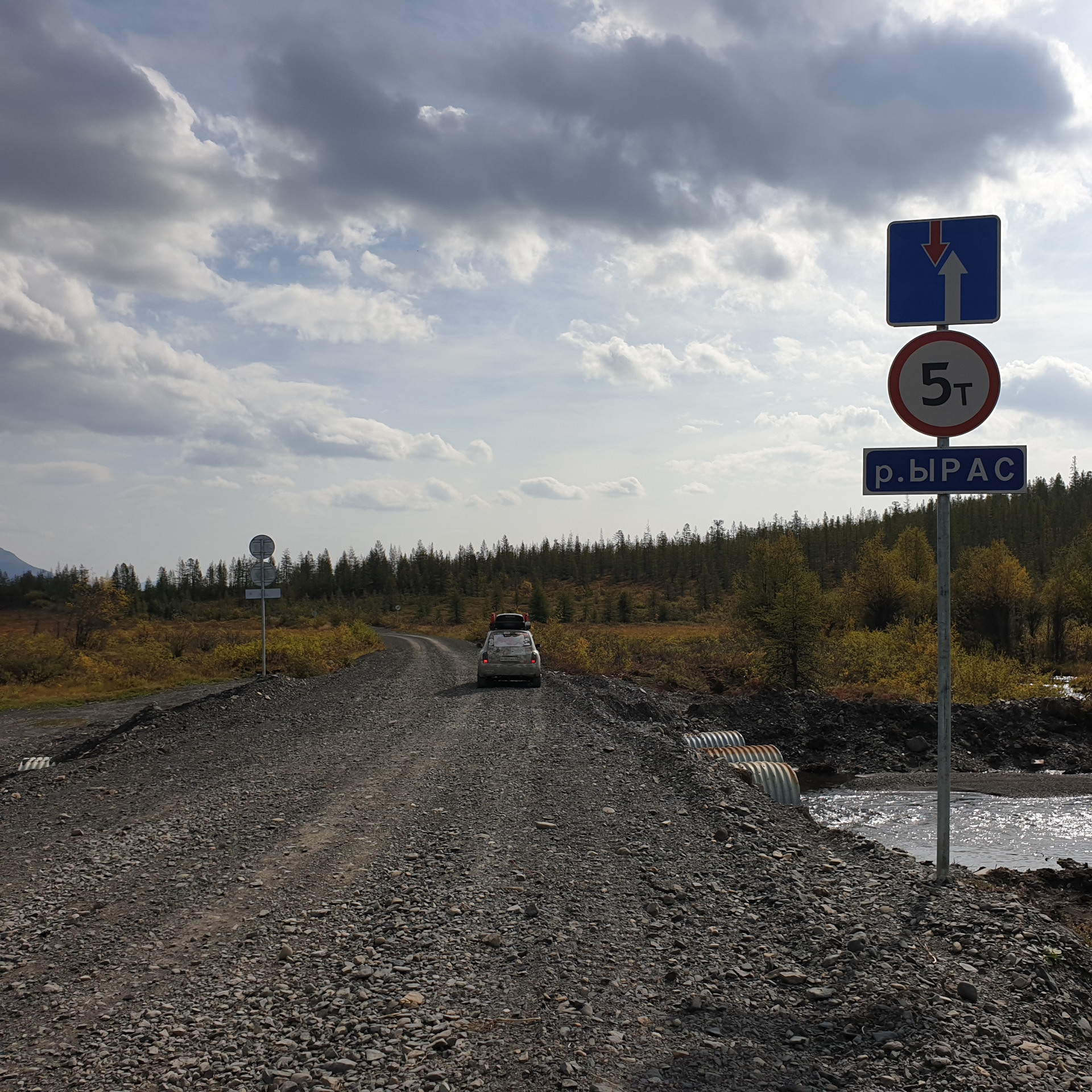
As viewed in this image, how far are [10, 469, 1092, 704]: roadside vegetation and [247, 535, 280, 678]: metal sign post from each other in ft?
19.2

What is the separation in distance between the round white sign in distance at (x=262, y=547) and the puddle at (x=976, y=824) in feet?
50.1

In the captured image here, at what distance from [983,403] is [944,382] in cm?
29

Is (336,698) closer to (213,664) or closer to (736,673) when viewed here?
(213,664)

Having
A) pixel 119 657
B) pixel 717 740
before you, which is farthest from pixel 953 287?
pixel 119 657

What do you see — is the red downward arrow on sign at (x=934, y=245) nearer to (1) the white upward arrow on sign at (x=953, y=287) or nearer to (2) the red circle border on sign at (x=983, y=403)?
(1) the white upward arrow on sign at (x=953, y=287)

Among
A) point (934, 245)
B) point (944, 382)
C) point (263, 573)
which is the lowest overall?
point (263, 573)

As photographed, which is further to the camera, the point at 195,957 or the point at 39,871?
the point at 39,871

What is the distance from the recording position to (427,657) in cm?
3312

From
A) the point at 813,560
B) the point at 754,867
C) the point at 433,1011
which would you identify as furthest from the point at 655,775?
the point at 813,560

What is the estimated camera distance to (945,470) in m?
5.12

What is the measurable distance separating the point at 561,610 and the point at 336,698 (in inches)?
3027

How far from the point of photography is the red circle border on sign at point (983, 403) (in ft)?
16.9

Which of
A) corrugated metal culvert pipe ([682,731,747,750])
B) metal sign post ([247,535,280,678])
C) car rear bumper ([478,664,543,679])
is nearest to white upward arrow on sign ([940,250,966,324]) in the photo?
corrugated metal culvert pipe ([682,731,747,750])

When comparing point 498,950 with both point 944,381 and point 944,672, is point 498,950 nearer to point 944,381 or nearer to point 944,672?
point 944,672
